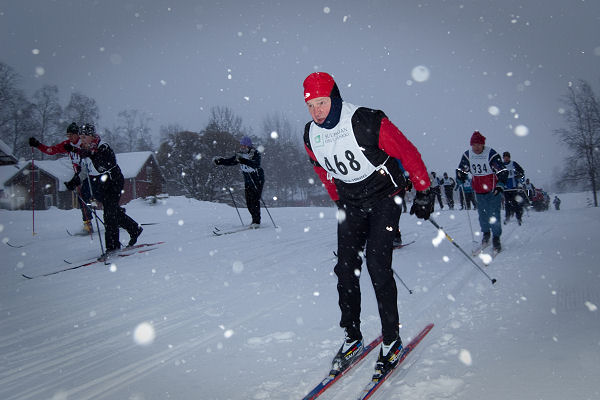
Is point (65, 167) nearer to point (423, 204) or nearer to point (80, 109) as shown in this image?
point (80, 109)

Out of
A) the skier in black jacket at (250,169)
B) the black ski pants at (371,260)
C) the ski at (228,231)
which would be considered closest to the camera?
the black ski pants at (371,260)

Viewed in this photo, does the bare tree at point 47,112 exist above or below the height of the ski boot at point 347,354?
above

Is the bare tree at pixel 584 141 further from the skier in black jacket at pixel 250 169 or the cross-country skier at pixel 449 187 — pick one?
the skier in black jacket at pixel 250 169

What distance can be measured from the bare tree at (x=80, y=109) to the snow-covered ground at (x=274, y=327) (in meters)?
40.4

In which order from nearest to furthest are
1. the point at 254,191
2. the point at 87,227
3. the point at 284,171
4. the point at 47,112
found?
the point at 87,227 < the point at 254,191 < the point at 47,112 < the point at 284,171

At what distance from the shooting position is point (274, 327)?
3096 millimetres

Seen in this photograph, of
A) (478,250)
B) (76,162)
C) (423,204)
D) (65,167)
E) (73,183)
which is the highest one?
(65,167)

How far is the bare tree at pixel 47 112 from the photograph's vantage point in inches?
1485

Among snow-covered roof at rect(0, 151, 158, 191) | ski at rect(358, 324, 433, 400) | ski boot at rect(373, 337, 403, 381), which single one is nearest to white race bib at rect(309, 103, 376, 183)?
ski boot at rect(373, 337, 403, 381)

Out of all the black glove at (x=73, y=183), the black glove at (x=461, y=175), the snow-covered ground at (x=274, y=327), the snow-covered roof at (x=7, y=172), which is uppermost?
the snow-covered roof at (x=7, y=172)

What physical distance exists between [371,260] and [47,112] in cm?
4641

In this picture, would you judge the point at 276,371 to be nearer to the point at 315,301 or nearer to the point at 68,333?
the point at 315,301

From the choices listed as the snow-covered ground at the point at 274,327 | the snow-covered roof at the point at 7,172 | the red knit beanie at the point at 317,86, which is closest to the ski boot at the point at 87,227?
the snow-covered ground at the point at 274,327

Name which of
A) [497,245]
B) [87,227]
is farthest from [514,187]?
[87,227]
